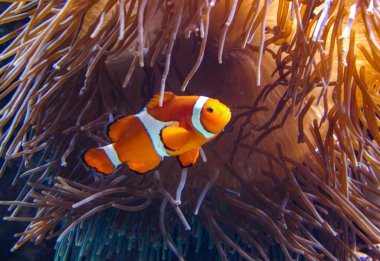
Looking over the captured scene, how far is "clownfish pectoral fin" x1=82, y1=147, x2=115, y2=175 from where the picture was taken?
1362mm

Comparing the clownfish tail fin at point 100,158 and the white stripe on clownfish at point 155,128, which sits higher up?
the white stripe on clownfish at point 155,128

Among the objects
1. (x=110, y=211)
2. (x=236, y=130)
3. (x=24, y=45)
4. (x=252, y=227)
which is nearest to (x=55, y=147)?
(x=110, y=211)

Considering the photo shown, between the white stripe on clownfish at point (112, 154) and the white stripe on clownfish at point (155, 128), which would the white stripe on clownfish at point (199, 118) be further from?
the white stripe on clownfish at point (112, 154)

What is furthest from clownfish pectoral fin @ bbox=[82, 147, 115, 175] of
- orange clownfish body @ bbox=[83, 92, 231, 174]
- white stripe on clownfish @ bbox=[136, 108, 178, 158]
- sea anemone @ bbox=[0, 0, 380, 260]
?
sea anemone @ bbox=[0, 0, 380, 260]

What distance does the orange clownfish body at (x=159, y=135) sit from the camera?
4.23 feet

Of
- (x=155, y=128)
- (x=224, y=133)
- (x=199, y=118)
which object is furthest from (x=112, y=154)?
(x=224, y=133)

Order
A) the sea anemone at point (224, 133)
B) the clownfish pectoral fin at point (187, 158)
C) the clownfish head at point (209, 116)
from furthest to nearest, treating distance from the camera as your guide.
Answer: the sea anemone at point (224, 133)
the clownfish pectoral fin at point (187, 158)
the clownfish head at point (209, 116)

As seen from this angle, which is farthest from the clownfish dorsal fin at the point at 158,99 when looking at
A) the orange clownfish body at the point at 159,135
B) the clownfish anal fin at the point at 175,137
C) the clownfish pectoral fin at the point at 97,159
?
the clownfish pectoral fin at the point at 97,159

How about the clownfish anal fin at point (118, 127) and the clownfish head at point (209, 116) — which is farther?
the clownfish anal fin at point (118, 127)

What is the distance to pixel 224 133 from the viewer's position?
1.77m

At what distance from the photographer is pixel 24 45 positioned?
1.62m

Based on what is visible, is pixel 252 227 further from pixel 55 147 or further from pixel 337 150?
pixel 55 147

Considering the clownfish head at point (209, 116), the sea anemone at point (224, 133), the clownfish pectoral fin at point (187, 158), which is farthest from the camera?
the sea anemone at point (224, 133)

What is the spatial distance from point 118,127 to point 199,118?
0.32m
